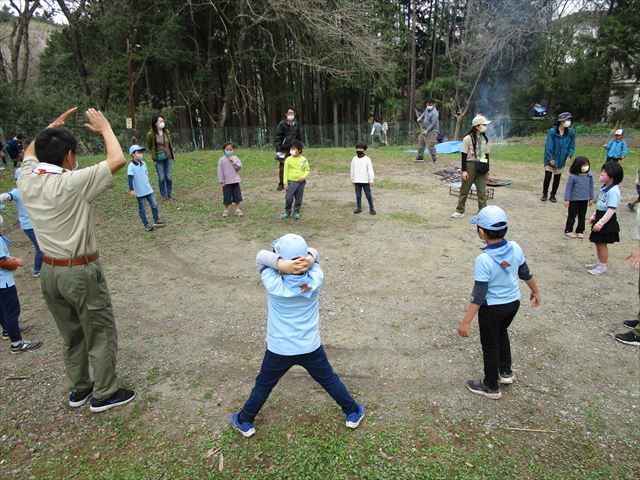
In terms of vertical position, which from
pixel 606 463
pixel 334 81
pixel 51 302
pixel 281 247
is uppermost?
pixel 334 81

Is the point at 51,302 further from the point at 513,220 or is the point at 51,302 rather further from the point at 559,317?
the point at 513,220

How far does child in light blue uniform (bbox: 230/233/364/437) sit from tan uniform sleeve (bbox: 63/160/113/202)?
125 cm

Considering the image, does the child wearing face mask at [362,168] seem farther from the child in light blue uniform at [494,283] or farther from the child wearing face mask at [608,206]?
the child in light blue uniform at [494,283]

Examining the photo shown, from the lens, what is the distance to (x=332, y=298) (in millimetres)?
5281

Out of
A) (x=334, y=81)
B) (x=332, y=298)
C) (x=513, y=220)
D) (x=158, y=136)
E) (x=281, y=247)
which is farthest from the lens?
(x=334, y=81)

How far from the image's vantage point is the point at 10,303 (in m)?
4.11

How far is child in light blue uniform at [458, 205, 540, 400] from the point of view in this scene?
3.14m

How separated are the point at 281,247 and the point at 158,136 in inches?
301

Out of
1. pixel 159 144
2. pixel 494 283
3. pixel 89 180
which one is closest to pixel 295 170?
pixel 159 144

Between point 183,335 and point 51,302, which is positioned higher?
point 51,302

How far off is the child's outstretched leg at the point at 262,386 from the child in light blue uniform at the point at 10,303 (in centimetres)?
254

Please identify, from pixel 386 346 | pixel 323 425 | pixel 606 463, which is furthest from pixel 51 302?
pixel 606 463

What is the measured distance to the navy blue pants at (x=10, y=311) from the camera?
4055 millimetres

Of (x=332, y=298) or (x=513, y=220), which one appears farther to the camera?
(x=513, y=220)
